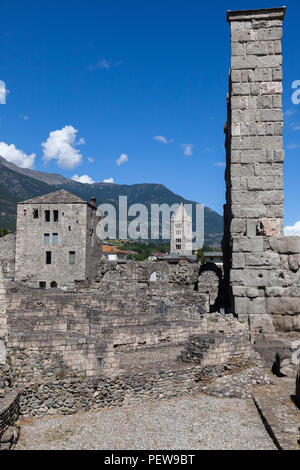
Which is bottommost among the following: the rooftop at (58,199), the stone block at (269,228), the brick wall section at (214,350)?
the brick wall section at (214,350)

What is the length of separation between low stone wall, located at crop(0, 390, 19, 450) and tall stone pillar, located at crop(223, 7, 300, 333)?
675 cm

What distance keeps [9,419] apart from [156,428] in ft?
8.22

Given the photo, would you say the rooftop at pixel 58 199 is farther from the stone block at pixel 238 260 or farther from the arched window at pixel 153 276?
the stone block at pixel 238 260

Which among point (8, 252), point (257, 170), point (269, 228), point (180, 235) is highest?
point (180, 235)

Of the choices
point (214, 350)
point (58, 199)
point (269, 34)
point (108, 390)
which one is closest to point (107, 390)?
point (108, 390)

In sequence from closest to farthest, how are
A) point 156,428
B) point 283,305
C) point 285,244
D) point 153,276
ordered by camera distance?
point 156,428 → point 283,305 → point 285,244 → point 153,276

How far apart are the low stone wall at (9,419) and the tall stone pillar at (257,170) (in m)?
6.75

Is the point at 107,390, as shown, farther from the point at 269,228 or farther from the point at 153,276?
the point at 153,276

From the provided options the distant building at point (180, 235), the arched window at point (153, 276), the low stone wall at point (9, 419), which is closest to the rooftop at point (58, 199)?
the arched window at point (153, 276)

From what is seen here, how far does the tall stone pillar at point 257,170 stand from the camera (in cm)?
1223

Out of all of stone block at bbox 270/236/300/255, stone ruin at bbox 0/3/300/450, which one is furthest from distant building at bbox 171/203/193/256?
stone block at bbox 270/236/300/255

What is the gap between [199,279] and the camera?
22.1m

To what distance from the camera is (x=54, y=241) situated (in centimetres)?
4106

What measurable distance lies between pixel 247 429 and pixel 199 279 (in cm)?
1464
